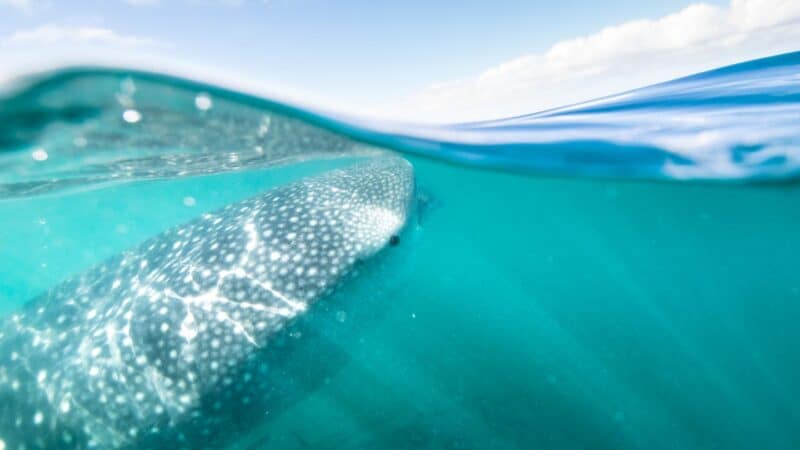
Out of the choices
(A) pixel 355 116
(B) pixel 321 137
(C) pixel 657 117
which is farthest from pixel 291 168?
(C) pixel 657 117

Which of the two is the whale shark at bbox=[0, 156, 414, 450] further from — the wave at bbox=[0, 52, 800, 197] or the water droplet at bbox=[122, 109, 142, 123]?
the water droplet at bbox=[122, 109, 142, 123]

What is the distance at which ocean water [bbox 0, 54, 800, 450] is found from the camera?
506 cm

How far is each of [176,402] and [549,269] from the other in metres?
24.5

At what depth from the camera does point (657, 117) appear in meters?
7.91

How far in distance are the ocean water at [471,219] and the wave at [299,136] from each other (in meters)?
0.05

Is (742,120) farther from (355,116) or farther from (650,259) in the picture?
(650,259)

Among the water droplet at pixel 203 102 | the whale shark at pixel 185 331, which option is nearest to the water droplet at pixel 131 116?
the water droplet at pixel 203 102

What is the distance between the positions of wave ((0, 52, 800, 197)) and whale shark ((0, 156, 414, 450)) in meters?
1.56

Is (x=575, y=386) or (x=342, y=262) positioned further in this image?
(x=575, y=386)

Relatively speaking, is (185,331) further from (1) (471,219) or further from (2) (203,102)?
(1) (471,219)

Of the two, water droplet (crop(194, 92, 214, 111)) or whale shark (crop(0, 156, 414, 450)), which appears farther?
water droplet (crop(194, 92, 214, 111))

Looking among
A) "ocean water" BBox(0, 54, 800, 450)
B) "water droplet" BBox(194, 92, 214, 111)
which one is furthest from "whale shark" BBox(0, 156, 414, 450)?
"water droplet" BBox(194, 92, 214, 111)

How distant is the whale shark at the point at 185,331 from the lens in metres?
4.52

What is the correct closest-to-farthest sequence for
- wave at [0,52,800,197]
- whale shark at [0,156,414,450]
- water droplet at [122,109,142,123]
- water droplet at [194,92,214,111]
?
whale shark at [0,156,414,450] < wave at [0,52,800,197] < water droplet at [194,92,214,111] < water droplet at [122,109,142,123]
